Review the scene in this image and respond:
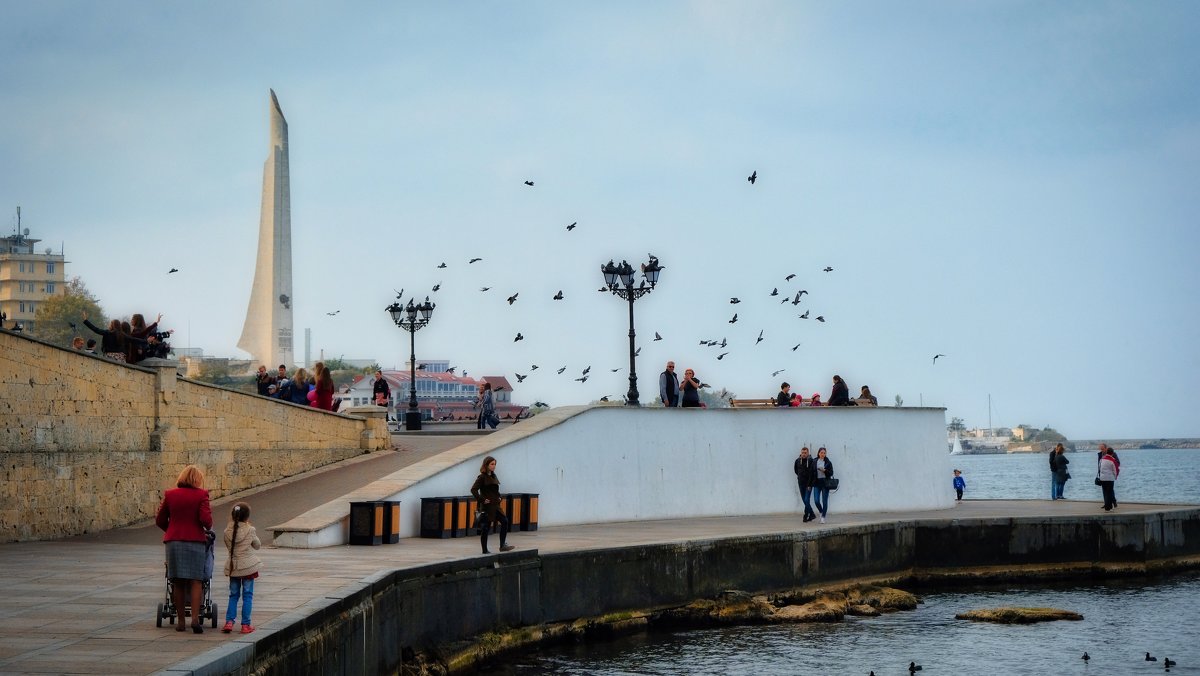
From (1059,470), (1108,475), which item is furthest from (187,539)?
(1059,470)

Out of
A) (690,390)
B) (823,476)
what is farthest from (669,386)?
(823,476)

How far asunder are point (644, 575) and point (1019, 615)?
6.57m

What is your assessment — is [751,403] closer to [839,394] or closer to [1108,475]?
[839,394]

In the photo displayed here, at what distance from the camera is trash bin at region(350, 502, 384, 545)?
20281 millimetres

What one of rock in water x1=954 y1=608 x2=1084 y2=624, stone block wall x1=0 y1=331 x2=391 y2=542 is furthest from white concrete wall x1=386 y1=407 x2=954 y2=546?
rock in water x1=954 y1=608 x2=1084 y2=624

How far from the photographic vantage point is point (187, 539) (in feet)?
37.6

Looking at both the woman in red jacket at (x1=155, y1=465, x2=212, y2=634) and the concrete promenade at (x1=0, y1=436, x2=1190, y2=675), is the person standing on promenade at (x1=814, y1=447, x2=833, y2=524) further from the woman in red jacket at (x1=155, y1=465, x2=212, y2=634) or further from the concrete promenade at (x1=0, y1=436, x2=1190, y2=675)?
the woman in red jacket at (x1=155, y1=465, x2=212, y2=634)

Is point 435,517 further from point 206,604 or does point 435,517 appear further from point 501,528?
point 206,604

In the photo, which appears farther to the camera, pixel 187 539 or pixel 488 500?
pixel 488 500

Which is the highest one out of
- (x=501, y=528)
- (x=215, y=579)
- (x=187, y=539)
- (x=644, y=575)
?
(x=187, y=539)

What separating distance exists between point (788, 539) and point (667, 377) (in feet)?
19.2

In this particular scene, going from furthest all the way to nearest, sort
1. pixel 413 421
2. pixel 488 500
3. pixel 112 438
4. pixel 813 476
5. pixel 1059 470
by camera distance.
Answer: pixel 413 421 → pixel 1059 470 → pixel 813 476 → pixel 112 438 → pixel 488 500

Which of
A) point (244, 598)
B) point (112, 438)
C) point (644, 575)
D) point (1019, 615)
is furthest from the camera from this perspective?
point (1019, 615)

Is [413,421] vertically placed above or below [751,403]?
below
